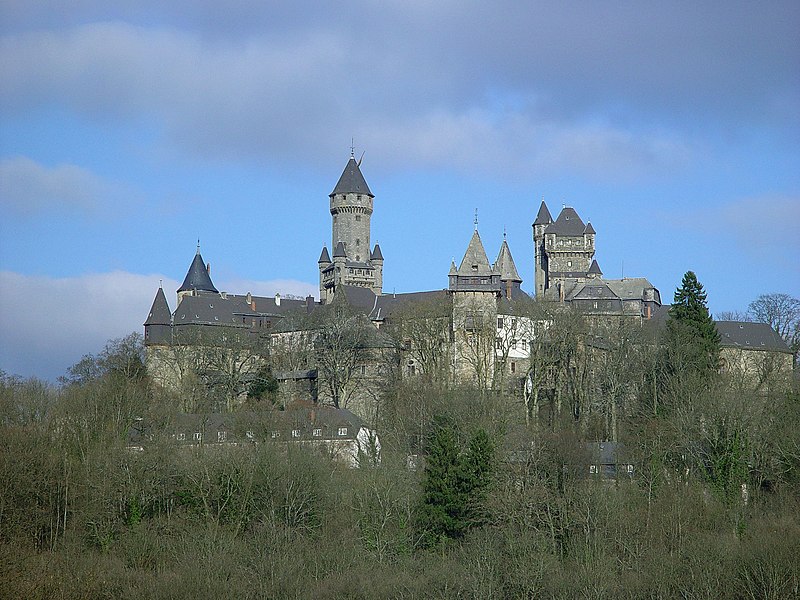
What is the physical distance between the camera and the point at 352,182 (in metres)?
119

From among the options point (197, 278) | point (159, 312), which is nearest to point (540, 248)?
point (197, 278)

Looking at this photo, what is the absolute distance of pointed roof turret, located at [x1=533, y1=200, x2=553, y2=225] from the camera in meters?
121

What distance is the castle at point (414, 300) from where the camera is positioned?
7388cm

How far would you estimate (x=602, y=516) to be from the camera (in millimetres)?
41000

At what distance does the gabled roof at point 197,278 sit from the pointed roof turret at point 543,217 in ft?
103

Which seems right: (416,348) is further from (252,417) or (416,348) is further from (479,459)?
(479,459)

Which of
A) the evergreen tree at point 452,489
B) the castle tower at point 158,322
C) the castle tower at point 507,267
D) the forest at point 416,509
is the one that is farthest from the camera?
the castle tower at point 507,267

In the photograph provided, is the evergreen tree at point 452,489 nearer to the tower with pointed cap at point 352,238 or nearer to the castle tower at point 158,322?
the castle tower at point 158,322

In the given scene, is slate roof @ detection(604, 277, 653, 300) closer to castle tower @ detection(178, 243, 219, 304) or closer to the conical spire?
the conical spire

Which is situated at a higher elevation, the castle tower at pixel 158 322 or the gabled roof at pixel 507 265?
the gabled roof at pixel 507 265

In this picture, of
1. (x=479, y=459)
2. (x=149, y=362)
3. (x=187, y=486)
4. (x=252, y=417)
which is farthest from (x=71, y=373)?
(x=479, y=459)

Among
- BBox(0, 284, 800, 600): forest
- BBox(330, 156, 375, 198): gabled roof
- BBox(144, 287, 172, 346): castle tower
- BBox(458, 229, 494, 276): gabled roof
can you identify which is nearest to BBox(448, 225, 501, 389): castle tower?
BBox(458, 229, 494, 276): gabled roof

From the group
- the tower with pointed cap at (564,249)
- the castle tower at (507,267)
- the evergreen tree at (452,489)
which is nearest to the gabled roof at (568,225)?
the tower with pointed cap at (564,249)

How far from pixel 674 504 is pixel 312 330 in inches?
1612
